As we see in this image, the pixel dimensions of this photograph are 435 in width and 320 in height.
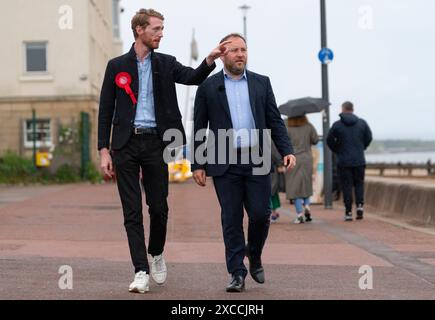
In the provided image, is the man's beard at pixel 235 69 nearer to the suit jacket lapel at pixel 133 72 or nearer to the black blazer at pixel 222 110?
the black blazer at pixel 222 110

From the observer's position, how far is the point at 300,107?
16.9 m

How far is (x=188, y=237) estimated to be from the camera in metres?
13.1

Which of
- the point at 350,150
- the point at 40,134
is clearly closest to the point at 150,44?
the point at 350,150

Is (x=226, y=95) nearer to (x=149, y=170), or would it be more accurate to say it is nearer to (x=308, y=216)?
(x=149, y=170)

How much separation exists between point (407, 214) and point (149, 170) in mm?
9618

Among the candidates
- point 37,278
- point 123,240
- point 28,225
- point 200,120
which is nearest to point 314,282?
point 200,120

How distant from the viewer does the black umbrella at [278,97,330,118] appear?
16.5 m

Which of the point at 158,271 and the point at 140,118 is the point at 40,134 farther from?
the point at 140,118

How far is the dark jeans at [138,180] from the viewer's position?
7758 mm

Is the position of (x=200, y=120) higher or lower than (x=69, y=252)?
higher

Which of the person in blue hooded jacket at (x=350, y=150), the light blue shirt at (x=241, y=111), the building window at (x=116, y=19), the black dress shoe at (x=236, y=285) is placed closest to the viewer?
the black dress shoe at (x=236, y=285)

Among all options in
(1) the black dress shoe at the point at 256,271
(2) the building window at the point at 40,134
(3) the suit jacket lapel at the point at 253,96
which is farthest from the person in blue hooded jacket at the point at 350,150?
(2) the building window at the point at 40,134

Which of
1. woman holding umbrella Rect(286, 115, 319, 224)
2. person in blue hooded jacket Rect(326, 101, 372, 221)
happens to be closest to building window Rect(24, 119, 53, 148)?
person in blue hooded jacket Rect(326, 101, 372, 221)

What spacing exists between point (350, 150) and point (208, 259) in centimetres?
642
